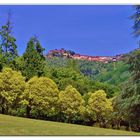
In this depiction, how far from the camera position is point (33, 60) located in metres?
9.76

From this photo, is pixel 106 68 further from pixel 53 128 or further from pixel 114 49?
pixel 53 128

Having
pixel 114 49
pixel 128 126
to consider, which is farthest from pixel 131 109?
pixel 114 49

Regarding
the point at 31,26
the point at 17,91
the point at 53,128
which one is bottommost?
the point at 53,128

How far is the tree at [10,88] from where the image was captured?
989 centimetres

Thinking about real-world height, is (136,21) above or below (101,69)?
above

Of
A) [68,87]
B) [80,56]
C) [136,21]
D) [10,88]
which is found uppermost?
[136,21]

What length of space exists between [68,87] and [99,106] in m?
0.85

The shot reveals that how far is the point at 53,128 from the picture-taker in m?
7.44

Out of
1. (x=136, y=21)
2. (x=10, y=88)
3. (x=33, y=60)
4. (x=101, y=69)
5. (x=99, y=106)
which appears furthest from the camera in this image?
(x=99, y=106)

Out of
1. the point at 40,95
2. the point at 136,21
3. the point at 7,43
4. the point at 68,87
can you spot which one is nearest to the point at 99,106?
the point at 68,87

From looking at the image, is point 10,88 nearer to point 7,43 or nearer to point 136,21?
point 7,43
